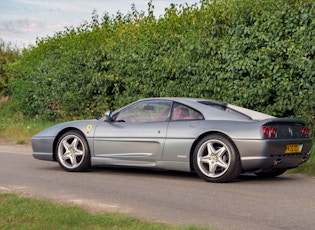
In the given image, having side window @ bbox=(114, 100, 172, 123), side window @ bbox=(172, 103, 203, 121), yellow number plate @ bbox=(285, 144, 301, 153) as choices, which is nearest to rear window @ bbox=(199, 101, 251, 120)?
side window @ bbox=(172, 103, 203, 121)

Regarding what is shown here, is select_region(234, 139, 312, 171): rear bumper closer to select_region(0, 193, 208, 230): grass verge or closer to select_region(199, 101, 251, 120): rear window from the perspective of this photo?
select_region(199, 101, 251, 120): rear window

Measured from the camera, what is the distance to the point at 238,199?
26.5 feet

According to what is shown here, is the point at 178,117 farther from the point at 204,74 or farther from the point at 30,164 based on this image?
the point at 204,74

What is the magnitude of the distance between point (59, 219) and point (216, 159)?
3732mm

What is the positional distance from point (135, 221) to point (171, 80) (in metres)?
10.0

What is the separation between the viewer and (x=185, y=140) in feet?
32.0

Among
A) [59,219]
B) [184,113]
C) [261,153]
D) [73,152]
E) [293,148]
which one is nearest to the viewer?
[59,219]

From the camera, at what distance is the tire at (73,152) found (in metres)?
10.7

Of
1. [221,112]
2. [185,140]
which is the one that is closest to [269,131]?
[221,112]

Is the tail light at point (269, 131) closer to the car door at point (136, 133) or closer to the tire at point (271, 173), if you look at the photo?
the tire at point (271, 173)

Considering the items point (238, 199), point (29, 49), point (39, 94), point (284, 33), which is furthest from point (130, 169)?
point (29, 49)

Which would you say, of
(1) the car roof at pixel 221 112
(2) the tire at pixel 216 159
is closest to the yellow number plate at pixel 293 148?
(1) the car roof at pixel 221 112

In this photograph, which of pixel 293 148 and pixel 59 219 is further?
pixel 293 148

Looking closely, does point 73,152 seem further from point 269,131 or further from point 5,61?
point 5,61
